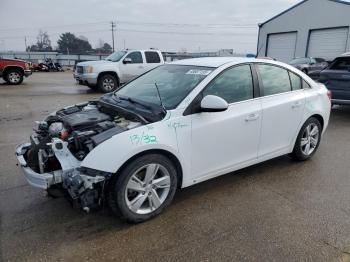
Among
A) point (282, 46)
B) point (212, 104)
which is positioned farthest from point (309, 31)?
point (212, 104)

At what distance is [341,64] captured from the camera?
8.45 meters

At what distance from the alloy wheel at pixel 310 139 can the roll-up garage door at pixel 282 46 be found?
971 inches

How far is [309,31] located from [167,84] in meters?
26.0

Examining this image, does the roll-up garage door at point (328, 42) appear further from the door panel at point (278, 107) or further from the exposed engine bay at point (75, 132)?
the exposed engine bay at point (75, 132)

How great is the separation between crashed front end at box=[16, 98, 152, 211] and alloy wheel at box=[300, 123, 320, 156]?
279 cm

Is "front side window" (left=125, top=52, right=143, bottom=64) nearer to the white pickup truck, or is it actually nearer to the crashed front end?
the white pickup truck

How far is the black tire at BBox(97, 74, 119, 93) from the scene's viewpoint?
1335 centimetres

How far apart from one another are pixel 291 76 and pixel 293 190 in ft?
5.44

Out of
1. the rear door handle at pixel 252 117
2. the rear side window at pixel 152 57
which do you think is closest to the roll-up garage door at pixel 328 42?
the rear side window at pixel 152 57

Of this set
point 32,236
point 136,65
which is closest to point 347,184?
point 32,236

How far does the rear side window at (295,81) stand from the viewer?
4.55 meters

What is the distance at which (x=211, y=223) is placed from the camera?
320 cm

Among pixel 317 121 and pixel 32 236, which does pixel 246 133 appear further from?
pixel 32 236

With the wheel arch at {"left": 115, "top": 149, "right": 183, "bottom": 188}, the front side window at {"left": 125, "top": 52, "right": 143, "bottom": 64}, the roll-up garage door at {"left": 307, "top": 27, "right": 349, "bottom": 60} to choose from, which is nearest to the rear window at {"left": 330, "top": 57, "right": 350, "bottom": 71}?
the wheel arch at {"left": 115, "top": 149, "right": 183, "bottom": 188}
